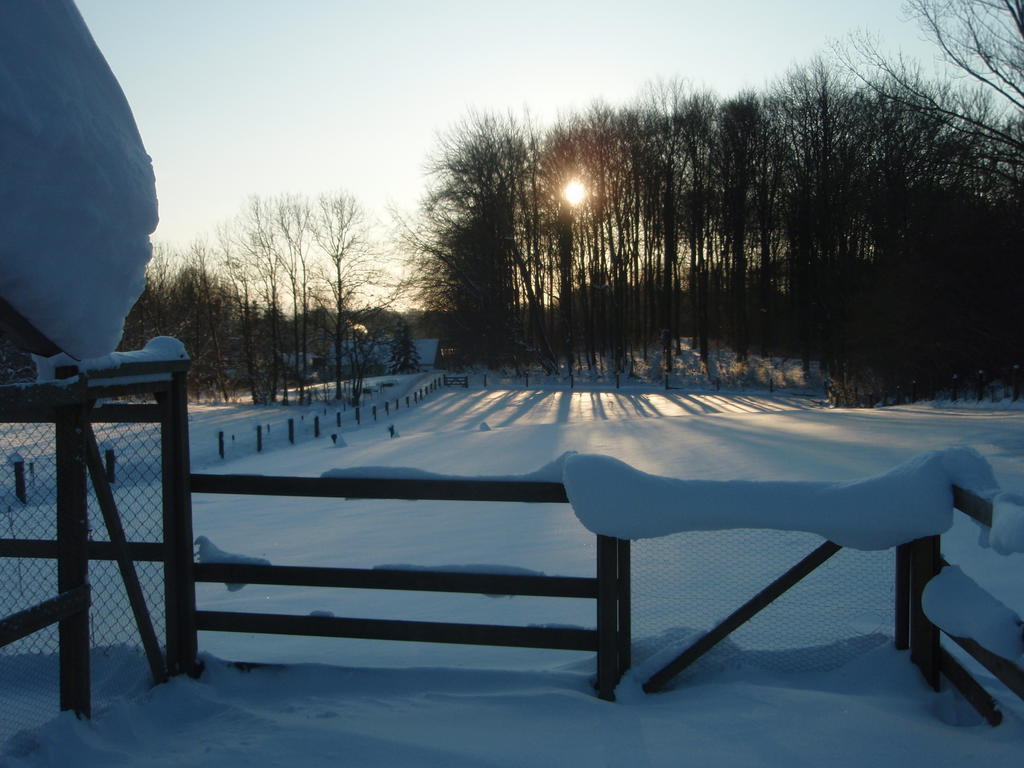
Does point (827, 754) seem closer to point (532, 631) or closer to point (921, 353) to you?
point (532, 631)

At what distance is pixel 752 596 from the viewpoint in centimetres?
493

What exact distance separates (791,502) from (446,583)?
1733mm

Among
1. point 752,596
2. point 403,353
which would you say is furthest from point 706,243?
point 752,596

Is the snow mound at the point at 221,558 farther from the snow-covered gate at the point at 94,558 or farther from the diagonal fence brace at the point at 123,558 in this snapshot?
the diagonal fence brace at the point at 123,558

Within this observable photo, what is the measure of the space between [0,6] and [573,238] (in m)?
52.3

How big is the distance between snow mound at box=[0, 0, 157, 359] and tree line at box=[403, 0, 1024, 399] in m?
26.0

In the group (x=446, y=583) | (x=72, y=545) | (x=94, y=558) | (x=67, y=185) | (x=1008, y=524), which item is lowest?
(x=446, y=583)

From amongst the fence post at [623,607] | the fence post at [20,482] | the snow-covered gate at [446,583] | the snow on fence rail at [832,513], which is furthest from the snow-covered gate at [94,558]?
the fence post at [20,482]

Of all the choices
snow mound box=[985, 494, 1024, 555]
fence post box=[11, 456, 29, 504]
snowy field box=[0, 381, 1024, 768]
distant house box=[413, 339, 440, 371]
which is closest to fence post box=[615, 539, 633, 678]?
snowy field box=[0, 381, 1024, 768]

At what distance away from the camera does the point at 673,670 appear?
371 cm

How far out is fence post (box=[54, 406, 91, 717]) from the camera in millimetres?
3352

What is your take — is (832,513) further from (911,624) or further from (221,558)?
(221,558)

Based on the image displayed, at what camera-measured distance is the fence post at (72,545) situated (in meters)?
3.35

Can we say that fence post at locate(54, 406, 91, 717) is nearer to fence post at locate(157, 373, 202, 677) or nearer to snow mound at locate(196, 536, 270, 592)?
fence post at locate(157, 373, 202, 677)
